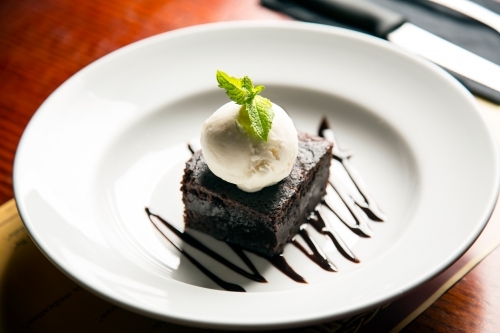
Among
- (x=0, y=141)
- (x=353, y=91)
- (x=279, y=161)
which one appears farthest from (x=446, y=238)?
(x=0, y=141)

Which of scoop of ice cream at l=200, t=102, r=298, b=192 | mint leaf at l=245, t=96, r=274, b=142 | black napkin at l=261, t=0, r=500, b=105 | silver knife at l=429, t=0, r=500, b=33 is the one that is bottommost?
scoop of ice cream at l=200, t=102, r=298, b=192

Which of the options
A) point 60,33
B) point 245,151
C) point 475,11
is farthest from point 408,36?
point 60,33

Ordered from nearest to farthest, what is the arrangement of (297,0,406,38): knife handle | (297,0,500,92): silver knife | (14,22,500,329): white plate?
1. (14,22,500,329): white plate
2. (297,0,500,92): silver knife
3. (297,0,406,38): knife handle

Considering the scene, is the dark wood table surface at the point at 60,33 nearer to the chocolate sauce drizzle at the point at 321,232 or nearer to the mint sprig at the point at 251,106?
the chocolate sauce drizzle at the point at 321,232

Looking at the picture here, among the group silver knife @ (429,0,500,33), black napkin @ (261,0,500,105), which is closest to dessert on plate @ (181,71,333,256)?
black napkin @ (261,0,500,105)

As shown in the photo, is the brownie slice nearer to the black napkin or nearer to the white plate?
the white plate

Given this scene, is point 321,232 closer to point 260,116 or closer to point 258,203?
point 258,203
